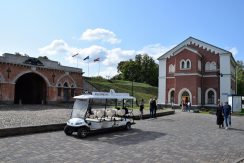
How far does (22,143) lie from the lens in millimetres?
11398

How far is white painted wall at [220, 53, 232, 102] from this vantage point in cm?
4022

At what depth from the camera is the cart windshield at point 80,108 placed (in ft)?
47.0

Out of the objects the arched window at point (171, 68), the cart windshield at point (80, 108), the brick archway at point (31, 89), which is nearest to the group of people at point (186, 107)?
the arched window at point (171, 68)

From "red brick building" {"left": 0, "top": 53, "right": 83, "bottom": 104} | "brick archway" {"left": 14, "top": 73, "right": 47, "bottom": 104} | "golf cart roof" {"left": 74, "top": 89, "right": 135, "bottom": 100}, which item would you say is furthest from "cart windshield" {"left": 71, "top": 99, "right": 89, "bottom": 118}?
"brick archway" {"left": 14, "top": 73, "right": 47, "bottom": 104}

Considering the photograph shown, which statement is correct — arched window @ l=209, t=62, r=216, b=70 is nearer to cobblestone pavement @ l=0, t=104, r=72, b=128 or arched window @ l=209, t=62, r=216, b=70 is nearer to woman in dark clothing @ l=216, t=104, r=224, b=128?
woman in dark clothing @ l=216, t=104, r=224, b=128

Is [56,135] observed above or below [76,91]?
below

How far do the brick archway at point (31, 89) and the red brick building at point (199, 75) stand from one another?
19124 mm

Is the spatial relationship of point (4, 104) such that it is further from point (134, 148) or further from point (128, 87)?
point (128, 87)

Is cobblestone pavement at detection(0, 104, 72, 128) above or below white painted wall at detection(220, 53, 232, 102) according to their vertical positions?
below

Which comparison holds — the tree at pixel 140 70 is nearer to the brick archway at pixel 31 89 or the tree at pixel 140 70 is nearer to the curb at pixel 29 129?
the brick archway at pixel 31 89

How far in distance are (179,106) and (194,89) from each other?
357 cm

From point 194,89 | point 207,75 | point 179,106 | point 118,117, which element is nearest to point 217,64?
point 207,75

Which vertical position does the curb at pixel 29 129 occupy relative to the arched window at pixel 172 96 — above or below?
below

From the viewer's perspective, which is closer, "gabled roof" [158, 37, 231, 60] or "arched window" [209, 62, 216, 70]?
"gabled roof" [158, 37, 231, 60]
